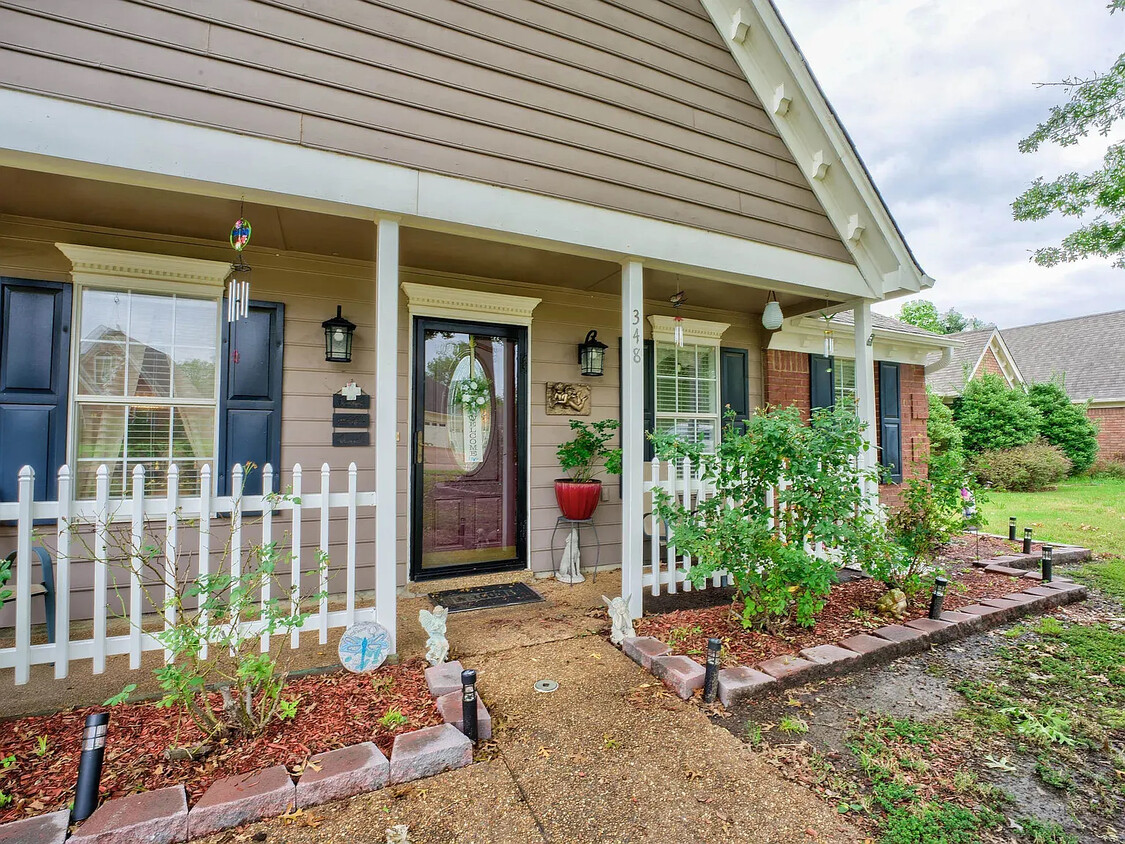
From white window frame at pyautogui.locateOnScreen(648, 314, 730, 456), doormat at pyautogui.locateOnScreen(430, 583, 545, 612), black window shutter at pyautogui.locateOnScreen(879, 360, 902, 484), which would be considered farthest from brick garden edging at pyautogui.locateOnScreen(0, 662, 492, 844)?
black window shutter at pyautogui.locateOnScreen(879, 360, 902, 484)

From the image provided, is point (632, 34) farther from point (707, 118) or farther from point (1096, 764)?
point (1096, 764)

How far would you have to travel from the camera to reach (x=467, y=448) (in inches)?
163

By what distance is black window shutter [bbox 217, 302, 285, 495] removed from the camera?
130 inches

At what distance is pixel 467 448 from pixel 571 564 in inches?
52.1

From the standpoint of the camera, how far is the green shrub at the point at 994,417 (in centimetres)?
1263

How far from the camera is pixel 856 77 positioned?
11.4m

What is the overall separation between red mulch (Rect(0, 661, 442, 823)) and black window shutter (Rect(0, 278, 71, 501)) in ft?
5.09

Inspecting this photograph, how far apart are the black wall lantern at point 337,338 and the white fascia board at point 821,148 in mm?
3503

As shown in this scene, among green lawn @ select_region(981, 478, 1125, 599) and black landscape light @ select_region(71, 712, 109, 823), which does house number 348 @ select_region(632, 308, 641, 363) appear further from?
green lawn @ select_region(981, 478, 1125, 599)

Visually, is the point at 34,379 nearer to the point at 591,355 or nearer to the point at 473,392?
the point at 473,392

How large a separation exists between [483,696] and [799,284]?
11.7 ft

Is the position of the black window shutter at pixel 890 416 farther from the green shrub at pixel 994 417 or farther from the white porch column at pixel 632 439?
the green shrub at pixel 994 417

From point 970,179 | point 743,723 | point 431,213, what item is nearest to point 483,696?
point 743,723

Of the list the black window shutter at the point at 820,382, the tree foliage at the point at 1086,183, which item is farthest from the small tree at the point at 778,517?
the tree foliage at the point at 1086,183
